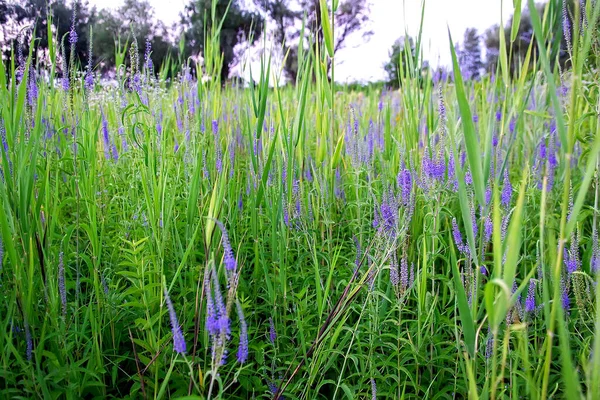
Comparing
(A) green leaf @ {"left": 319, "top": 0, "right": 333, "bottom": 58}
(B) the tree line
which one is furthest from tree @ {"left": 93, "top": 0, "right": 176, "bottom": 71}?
(A) green leaf @ {"left": 319, "top": 0, "right": 333, "bottom": 58}

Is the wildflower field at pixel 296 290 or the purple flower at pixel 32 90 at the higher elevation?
the purple flower at pixel 32 90

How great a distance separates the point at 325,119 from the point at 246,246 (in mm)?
603

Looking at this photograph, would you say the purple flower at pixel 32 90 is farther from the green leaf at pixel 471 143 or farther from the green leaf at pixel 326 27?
the green leaf at pixel 471 143

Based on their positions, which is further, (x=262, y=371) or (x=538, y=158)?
(x=538, y=158)

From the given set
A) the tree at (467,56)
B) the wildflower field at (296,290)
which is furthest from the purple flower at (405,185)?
the tree at (467,56)

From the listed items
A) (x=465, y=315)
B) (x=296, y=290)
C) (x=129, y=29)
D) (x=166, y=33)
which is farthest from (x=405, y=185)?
(x=166, y=33)

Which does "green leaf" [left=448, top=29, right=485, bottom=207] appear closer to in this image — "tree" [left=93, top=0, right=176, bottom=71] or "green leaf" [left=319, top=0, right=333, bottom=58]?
"green leaf" [left=319, top=0, right=333, bottom=58]

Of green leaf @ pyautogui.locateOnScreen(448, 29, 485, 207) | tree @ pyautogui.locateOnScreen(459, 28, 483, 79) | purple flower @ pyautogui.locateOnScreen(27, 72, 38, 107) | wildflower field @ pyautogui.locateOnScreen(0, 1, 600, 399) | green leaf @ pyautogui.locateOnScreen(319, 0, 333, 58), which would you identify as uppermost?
tree @ pyautogui.locateOnScreen(459, 28, 483, 79)

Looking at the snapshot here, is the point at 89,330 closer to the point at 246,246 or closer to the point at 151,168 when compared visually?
the point at 151,168

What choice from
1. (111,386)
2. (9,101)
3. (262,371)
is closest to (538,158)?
(262,371)

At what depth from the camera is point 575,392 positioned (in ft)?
1.87

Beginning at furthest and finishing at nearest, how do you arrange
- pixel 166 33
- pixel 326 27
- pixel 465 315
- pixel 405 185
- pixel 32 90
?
pixel 166 33
pixel 32 90
pixel 326 27
pixel 405 185
pixel 465 315

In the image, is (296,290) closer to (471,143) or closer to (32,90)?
(471,143)

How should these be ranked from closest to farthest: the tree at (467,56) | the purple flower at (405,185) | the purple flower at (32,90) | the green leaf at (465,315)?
the green leaf at (465,315)
the purple flower at (405,185)
the purple flower at (32,90)
the tree at (467,56)
